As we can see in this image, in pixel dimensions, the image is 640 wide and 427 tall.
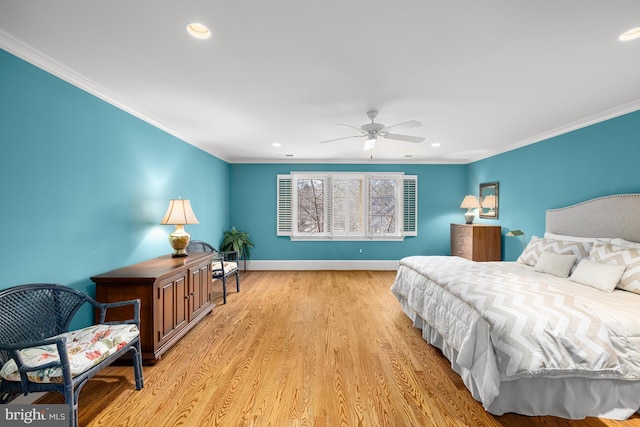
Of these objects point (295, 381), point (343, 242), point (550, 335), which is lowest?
point (295, 381)

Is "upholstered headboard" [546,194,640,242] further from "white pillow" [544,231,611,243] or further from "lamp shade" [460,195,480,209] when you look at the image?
"lamp shade" [460,195,480,209]

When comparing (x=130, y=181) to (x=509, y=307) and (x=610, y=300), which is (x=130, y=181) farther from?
(x=610, y=300)

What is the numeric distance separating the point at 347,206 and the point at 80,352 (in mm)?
5295

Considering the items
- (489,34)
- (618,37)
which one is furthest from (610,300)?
(489,34)

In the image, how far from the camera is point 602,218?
3.29 m

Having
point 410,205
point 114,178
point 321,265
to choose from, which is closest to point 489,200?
point 410,205

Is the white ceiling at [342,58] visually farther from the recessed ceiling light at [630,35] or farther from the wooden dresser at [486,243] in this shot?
the wooden dresser at [486,243]

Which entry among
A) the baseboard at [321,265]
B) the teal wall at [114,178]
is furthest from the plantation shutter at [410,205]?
the teal wall at [114,178]

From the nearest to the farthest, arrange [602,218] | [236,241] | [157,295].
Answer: [157,295]
[602,218]
[236,241]

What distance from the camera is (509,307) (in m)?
2.04

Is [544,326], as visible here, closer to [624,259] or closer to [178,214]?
[624,259]

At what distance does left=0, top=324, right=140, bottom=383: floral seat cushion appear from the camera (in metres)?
1.64

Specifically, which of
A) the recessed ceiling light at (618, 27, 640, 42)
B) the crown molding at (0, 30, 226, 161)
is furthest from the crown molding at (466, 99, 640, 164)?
the crown molding at (0, 30, 226, 161)

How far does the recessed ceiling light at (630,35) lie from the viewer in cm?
178
